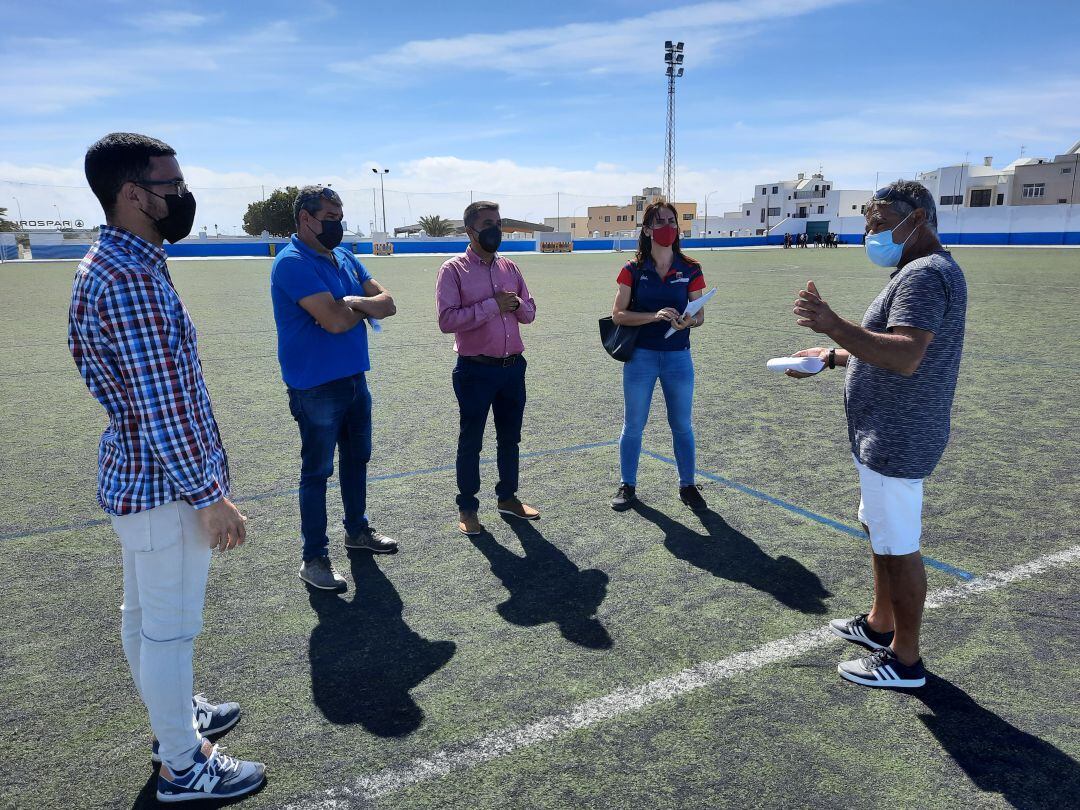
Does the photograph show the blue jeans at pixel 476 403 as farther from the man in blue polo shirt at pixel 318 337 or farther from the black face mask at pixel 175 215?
the black face mask at pixel 175 215

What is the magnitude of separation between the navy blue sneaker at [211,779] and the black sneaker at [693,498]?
11.1 ft

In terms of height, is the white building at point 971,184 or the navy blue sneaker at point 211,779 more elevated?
the white building at point 971,184

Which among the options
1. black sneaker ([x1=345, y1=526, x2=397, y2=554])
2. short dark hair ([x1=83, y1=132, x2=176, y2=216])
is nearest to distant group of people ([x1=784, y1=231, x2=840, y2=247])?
black sneaker ([x1=345, y1=526, x2=397, y2=554])

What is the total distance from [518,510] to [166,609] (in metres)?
2.94

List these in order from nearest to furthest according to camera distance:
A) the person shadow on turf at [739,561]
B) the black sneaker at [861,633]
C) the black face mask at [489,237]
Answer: the black sneaker at [861,633] → the person shadow on turf at [739,561] → the black face mask at [489,237]

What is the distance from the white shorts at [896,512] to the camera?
3047 mm

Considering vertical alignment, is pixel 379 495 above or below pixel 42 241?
below

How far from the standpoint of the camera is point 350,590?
4160mm

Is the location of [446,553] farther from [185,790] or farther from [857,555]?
[857,555]

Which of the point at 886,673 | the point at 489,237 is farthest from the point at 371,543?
the point at 886,673

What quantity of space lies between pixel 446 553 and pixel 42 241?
218ft

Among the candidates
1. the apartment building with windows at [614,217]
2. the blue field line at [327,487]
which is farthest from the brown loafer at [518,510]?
the apartment building with windows at [614,217]

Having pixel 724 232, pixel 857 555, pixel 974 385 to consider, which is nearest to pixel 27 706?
pixel 857 555

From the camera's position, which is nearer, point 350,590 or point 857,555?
point 350,590
